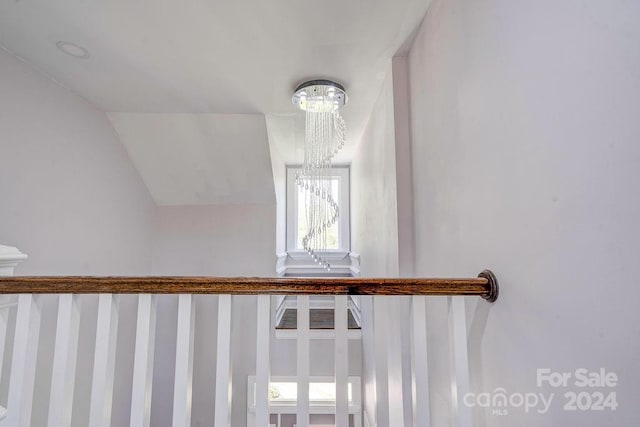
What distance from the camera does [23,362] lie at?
950 millimetres

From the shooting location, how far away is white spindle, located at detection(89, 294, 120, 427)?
929 mm

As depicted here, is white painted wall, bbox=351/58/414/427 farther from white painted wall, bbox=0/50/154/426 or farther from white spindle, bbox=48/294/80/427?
white painted wall, bbox=0/50/154/426

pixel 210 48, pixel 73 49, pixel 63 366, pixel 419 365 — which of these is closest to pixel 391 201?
pixel 419 365

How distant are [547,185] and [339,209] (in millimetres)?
3614

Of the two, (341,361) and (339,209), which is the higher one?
(339,209)

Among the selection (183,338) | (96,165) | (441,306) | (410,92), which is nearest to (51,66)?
(96,165)

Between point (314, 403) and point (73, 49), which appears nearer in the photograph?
point (73, 49)

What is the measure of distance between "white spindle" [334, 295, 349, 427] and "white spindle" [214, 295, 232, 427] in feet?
1.07

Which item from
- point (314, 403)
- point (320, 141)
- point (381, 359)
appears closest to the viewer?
point (381, 359)

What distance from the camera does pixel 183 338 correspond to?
0.94 metres

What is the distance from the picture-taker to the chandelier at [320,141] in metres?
2.09

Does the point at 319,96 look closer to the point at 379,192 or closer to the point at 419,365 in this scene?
the point at 379,192

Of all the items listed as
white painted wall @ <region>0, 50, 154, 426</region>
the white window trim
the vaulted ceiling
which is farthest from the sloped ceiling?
the white window trim

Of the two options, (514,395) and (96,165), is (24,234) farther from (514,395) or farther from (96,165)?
(514,395)
